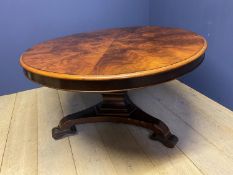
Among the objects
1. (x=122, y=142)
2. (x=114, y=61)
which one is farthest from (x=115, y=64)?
(x=122, y=142)

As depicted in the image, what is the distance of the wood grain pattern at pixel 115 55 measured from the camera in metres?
0.89

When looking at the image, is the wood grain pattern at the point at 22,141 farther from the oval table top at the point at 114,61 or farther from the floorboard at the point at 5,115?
the oval table top at the point at 114,61

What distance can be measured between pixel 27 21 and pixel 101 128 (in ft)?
3.44

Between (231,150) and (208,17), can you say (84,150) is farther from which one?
(208,17)

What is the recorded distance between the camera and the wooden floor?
3.87ft

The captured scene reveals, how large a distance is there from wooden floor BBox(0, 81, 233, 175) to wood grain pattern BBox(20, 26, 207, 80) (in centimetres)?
52

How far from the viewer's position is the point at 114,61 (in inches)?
38.4

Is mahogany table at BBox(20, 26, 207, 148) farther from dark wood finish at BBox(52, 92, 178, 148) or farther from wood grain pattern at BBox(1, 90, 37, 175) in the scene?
wood grain pattern at BBox(1, 90, 37, 175)

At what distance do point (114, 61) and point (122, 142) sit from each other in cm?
56

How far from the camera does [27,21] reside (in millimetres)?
1903

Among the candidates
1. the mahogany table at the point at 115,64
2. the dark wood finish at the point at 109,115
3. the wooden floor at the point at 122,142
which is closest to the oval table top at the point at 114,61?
the mahogany table at the point at 115,64

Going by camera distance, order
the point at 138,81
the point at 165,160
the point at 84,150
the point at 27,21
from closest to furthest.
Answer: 1. the point at 138,81
2. the point at 165,160
3. the point at 84,150
4. the point at 27,21

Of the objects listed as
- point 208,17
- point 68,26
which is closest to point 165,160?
point 208,17

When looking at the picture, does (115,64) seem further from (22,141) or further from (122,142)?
(22,141)
